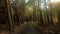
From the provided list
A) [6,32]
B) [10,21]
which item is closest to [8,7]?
[10,21]

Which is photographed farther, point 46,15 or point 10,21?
point 46,15

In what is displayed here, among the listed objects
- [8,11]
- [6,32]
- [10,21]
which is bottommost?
[6,32]

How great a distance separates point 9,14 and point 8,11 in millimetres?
329

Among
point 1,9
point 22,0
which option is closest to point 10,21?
point 1,9

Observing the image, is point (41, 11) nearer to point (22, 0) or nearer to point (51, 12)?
point (51, 12)

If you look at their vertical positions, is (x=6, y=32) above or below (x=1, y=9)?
below

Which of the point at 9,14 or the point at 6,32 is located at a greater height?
the point at 9,14

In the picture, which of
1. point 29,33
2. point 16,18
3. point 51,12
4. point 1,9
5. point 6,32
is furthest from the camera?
point 51,12

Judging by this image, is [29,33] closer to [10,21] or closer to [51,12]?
[10,21]

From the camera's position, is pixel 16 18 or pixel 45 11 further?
pixel 45 11

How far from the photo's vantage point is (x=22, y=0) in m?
26.3

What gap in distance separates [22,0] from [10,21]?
13086 millimetres

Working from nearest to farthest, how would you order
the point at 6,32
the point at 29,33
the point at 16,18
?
the point at 29,33 < the point at 6,32 < the point at 16,18

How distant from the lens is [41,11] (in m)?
26.9
